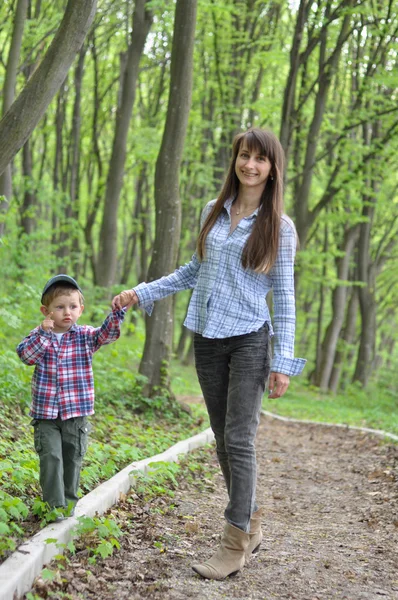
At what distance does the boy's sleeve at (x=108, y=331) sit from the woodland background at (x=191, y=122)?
6.49ft

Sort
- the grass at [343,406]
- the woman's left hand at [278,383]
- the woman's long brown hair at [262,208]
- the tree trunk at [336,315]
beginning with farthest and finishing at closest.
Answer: the tree trunk at [336,315] → the grass at [343,406] → the woman's long brown hair at [262,208] → the woman's left hand at [278,383]

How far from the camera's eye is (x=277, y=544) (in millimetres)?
5164

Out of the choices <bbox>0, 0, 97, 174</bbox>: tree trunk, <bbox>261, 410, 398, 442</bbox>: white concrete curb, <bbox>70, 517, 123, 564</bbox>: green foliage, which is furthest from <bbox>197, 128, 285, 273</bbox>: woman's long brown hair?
<bbox>261, 410, 398, 442</bbox>: white concrete curb

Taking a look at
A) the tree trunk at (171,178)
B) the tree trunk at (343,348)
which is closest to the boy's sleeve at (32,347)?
the tree trunk at (171,178)

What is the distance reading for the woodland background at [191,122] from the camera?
9.95 meters

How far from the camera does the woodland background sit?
9.95m

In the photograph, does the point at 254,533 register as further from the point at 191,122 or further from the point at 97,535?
the point at 191,122

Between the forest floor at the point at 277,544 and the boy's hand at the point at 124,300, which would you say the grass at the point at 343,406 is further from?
the boy's hand at the point at 124,300

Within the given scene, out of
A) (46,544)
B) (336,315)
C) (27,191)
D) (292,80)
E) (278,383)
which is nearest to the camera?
(46,544)

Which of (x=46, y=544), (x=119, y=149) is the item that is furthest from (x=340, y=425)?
(x=46, y=544)

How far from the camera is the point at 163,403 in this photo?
10.1 meters

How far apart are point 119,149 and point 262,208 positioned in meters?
11.1

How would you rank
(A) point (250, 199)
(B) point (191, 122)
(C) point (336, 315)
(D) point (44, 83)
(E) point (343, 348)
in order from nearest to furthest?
1. (A) point (250, 199)
2. (D) point (44, 83)
3. (B) point (191, 122)
4. (C) point (336, 315)
5. (E) point (343, 348)

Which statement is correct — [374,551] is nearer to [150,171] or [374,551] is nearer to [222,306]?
[222,306]
